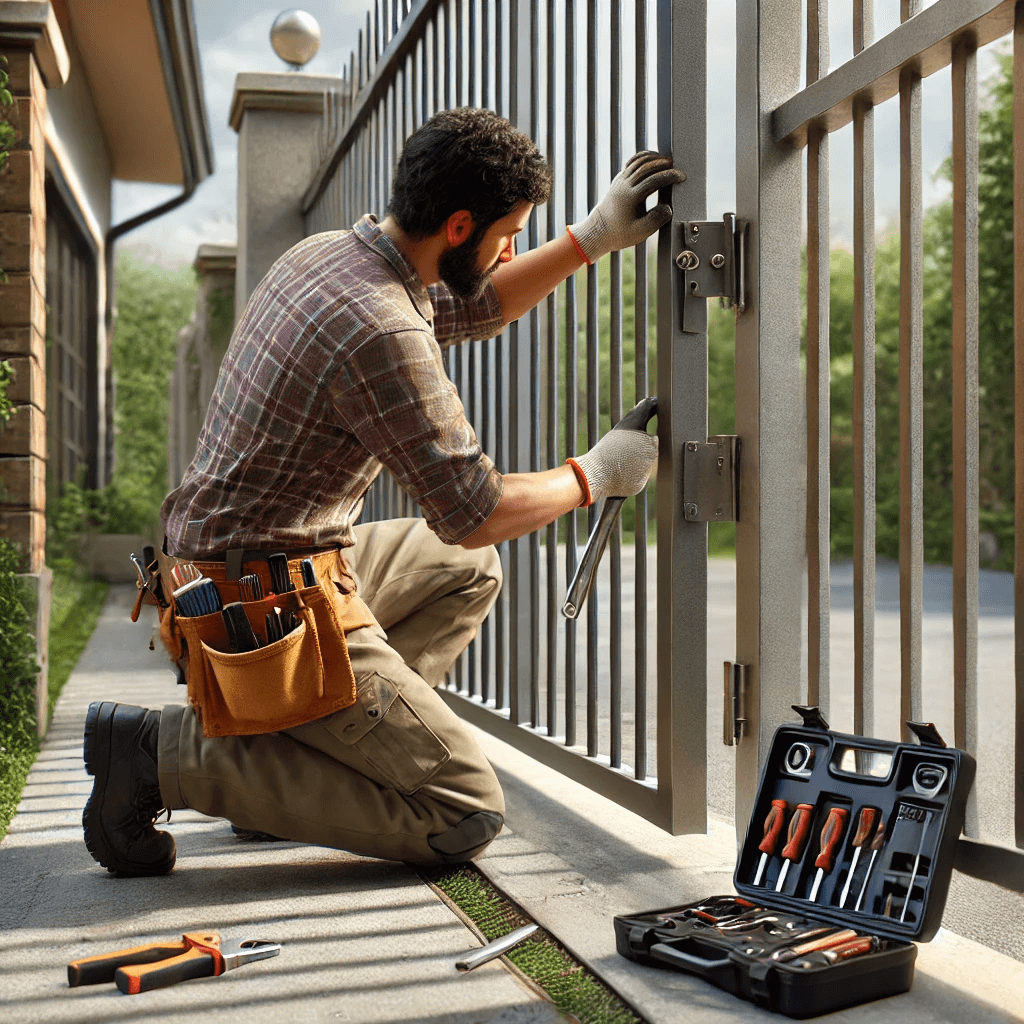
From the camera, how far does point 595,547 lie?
7.26 feet

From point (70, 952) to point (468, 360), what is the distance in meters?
2.11

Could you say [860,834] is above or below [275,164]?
below

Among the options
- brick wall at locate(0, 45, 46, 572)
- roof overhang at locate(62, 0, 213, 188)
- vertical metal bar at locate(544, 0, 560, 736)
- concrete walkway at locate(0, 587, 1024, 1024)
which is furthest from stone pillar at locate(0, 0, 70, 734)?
roof overhang at locate(62, 0, 213, 188)

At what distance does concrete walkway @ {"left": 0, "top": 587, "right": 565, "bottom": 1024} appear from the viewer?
1539 millimetres

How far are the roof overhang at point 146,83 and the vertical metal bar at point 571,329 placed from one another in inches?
203

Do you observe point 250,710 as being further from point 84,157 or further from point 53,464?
point 84,157

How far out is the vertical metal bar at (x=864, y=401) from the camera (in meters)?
1.85

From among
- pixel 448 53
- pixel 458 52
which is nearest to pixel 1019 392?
pixel 458 52

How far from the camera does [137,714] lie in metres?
2.17

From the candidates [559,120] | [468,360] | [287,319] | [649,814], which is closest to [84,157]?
[468,360]

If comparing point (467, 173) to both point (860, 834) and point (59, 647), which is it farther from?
point (59, 647)

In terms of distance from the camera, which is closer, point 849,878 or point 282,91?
point 849,878

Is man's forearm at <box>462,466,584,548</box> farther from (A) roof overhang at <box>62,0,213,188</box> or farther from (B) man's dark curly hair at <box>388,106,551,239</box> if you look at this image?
(A) roof overhang at <box>62,0,213,188</box>

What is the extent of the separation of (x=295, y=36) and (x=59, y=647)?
138 inches
